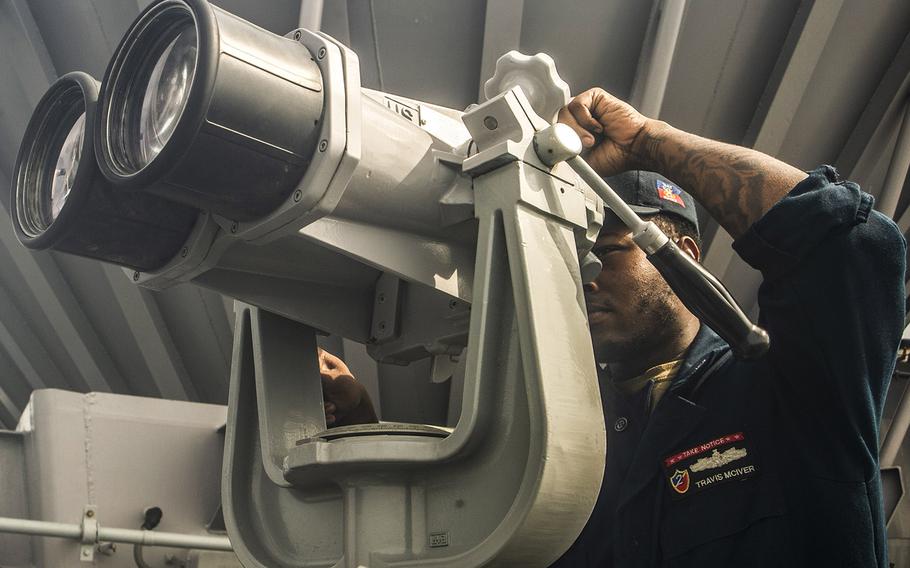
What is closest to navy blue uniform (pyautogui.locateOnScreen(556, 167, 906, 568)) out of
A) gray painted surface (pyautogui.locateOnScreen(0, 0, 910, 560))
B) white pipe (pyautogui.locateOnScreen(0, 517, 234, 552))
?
white pipe (pyautogui.locateOnScreen(0, 517, 234, 552))

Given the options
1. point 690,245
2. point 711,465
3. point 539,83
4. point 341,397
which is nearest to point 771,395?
point 711,465

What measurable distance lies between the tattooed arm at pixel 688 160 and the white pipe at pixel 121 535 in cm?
154

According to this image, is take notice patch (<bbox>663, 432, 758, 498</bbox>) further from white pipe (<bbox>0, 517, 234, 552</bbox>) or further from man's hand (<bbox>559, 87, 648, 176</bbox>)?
white pipe (<bbox>0, 517, 234, 552</bbox>)

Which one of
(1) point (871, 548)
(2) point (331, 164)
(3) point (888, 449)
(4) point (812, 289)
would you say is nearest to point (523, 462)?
(2) point (331, 164)

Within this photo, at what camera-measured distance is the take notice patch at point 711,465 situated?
6.16 feet

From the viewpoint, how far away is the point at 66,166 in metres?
1.53

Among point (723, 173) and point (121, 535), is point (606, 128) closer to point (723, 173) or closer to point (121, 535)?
point (723, 173)

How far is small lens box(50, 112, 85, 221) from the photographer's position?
1483 millimetres

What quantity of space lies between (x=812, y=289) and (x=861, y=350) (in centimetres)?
15

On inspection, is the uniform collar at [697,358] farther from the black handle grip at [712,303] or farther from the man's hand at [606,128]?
the black handle grip at [712,303]

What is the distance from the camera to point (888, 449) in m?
5.17

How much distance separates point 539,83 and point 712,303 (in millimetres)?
482

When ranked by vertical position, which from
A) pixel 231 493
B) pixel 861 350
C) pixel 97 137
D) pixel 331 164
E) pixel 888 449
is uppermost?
pixel 888 449

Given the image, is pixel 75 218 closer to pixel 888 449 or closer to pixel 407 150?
pixel 407 150
